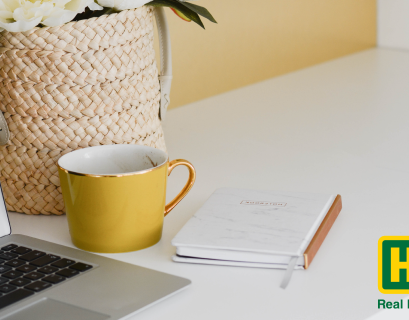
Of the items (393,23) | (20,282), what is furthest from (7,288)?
→ (393,23)

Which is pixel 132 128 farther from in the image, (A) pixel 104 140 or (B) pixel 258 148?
(B) pixel 258 148

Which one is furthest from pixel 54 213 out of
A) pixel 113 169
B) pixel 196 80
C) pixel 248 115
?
pixel 196 80

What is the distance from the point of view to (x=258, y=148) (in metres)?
0.92

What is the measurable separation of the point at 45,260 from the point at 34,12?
0.82ft

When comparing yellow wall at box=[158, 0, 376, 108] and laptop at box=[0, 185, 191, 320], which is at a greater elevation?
yellow wall at box=[158, 0, 376, 108]

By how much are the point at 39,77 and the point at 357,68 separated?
1032 millimetres

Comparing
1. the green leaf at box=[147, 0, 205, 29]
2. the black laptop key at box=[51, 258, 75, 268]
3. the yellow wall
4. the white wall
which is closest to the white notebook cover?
the black laptop key at box=[51, 258, 75, 268]

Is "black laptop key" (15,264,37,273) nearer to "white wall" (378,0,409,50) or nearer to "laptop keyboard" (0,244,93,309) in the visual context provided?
"laptop keyboard" (0,244,93,309)

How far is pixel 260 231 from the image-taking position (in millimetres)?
568

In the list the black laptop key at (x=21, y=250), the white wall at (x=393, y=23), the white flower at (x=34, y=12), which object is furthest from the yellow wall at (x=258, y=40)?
the black laptop key at (x=21, y=250)

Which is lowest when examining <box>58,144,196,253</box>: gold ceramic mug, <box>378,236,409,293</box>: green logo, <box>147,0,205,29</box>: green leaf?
<box>378,236,409,293</box>: green logo

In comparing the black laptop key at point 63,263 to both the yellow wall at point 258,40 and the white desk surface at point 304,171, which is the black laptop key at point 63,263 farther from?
the yellow wall at point 258,40

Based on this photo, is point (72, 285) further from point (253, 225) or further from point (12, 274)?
point (253, 225)

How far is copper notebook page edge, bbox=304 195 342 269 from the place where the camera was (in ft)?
1.75
